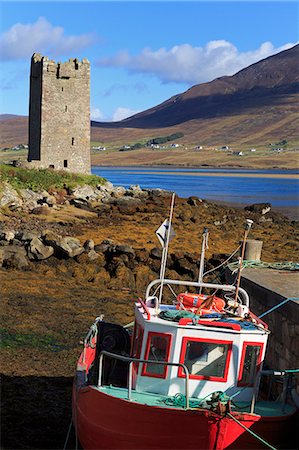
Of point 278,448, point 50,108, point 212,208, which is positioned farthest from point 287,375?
point 50,108

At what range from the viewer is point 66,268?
2220 cm

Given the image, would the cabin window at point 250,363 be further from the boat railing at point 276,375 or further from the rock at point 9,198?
the rock at point 9,198

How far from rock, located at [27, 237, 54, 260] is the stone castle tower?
28.9 meters

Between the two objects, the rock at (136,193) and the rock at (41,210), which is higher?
the rock at (41,210)

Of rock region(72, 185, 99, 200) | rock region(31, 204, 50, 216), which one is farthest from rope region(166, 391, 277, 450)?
rock region(72, 185, 99, 200)

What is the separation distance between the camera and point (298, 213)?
187 feet

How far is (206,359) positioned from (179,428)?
3.46ft

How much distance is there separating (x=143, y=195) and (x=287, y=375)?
40.4 m

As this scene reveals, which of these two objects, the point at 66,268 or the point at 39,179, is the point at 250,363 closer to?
the point at 66,268

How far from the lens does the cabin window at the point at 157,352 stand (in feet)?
32.6

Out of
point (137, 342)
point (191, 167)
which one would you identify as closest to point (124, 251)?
point (137, 342)

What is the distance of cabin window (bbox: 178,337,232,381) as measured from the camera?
32.3 ft

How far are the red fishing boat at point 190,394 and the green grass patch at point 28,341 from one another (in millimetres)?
5057

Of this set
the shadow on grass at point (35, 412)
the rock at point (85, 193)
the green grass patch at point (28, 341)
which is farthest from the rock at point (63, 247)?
the rock at point (85, 193)
